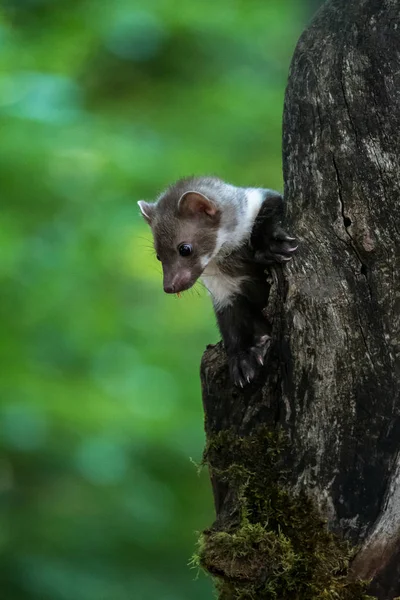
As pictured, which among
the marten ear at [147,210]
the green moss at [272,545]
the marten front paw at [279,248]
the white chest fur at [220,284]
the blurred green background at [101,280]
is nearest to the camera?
the green moss at [272,545]

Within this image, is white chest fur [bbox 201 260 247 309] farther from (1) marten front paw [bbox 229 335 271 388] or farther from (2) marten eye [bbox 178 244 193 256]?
(1) marten front paw [bbox 229 335 271 388]

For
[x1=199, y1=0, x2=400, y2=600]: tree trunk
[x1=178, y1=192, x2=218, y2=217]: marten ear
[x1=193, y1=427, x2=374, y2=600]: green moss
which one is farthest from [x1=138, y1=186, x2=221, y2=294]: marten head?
[x1=193, y1=427, x2=374, y2=600]: green moss

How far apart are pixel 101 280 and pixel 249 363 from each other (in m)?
2.24

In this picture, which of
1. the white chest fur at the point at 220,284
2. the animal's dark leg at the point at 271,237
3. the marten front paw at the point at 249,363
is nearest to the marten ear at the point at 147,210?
the white chest fur at the point at 220,284

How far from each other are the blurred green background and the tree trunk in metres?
1.95

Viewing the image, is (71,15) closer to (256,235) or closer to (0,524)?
(256,235)

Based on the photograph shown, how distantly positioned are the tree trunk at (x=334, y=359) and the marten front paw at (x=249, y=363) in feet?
0.36

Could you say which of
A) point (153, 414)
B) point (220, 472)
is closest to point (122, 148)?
point (153, 414)

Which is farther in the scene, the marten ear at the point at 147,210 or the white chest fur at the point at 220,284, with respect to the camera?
the marten ear at the point at 147,210

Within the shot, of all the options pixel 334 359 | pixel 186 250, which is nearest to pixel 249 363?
pixel 334 359

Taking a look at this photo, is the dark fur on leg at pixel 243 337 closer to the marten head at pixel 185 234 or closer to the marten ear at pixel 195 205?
the marten head at pixel 185 234

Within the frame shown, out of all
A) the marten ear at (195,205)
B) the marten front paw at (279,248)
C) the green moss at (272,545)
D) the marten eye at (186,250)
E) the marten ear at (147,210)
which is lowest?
the green moss at (272,545)

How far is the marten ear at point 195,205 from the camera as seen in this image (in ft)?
16.7

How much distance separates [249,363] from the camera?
13.7 ft
